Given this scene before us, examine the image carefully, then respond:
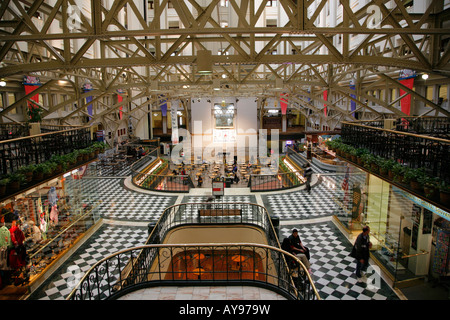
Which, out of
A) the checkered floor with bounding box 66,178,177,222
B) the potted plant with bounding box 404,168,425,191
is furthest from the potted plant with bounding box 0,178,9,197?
the potted plant with bounding box 404,168,425,191

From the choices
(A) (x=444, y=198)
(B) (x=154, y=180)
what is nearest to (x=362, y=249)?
(A) (x=444, y=198)

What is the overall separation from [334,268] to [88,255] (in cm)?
735

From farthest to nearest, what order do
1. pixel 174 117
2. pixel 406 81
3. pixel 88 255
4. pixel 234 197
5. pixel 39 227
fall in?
pixel 174 117 < pixel 234 197 < pixel 406 81 < pixel 39 227 < pixel 88 255

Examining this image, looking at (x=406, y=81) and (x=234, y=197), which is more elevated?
(x=406, y=81)

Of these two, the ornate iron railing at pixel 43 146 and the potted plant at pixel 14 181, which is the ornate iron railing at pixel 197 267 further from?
the ornate iron railing at pixel 43 146

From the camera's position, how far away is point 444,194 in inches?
220

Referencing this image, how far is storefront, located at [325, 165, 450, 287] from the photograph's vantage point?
7285 mm

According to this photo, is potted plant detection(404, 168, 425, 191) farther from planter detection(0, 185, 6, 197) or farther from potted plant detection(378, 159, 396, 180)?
planter detection(0, 185, 6, 197)

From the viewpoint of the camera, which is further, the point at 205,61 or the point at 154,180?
the point at 154,180

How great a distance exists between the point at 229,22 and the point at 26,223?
52.6 feet

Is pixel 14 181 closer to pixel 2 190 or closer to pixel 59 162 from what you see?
pixel 2 190

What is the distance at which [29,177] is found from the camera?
308 inches
